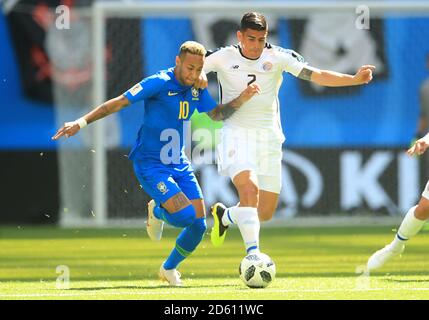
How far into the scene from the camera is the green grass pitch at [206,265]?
348 inches

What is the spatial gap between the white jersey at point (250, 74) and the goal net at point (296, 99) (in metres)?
7.84

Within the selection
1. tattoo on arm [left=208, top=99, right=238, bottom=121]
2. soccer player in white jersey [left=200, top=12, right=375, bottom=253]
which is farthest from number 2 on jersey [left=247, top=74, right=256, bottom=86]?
tattoo on arm [left=208, top=99, right=238, bottom=121]

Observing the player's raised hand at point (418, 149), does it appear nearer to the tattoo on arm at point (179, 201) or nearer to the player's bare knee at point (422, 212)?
the player's bare knee at point (422, 212)

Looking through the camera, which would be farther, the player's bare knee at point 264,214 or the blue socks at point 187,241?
the player's bare knee at point 264,214

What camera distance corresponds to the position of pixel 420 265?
11523 millimetres

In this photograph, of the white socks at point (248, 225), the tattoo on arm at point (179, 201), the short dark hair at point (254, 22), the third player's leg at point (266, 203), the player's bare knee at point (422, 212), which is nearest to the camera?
the white socks at point (248, 225)

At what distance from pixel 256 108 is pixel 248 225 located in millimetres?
1374

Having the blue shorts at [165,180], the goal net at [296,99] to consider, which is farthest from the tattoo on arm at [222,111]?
the goal net at [296,99]

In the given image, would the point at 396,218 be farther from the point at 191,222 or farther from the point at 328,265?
the point at 191,222

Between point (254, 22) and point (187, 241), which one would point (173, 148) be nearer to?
point (187, 241)

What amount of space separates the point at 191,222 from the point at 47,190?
961 cm
